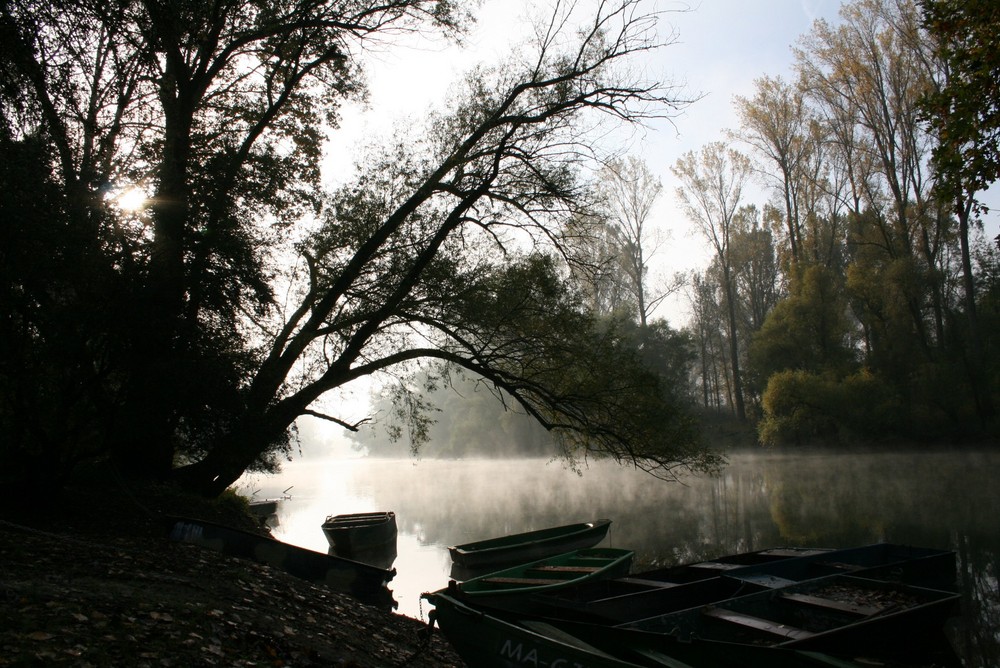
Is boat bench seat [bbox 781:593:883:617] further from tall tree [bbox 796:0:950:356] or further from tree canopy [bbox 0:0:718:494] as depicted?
tall tree [bbox 796:0:950:356]

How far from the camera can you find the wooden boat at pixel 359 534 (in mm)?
14570

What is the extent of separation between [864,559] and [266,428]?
31.5 ft

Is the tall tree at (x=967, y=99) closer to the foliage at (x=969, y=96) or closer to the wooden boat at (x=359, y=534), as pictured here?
the foliage at (x=969, y=96)

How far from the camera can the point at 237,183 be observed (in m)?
12.2

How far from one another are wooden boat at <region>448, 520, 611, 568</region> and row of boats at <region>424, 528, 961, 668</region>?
9.76ft

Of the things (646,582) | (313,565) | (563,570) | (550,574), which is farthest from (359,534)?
(646,582)

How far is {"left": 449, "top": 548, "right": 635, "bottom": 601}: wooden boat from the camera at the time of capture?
26.2 feet

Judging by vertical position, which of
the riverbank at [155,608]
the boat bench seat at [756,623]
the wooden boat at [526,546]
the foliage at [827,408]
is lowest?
the wooden boat at [526,546]

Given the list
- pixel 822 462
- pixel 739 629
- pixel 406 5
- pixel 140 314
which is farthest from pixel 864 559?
pixel 822 462

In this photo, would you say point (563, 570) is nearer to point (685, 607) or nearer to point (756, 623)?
point (685, 607)

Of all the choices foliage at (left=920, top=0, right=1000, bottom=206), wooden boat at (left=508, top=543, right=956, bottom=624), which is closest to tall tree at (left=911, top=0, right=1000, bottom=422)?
Result: foliage at (left=920, top=0, right=1000, bottom=206)

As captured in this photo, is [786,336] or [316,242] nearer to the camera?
[316,242]

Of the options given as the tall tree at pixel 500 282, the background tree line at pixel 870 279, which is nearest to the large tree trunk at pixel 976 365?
the background tree line at pixel 870 279

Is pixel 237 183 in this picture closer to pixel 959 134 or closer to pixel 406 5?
pixel 406 5
